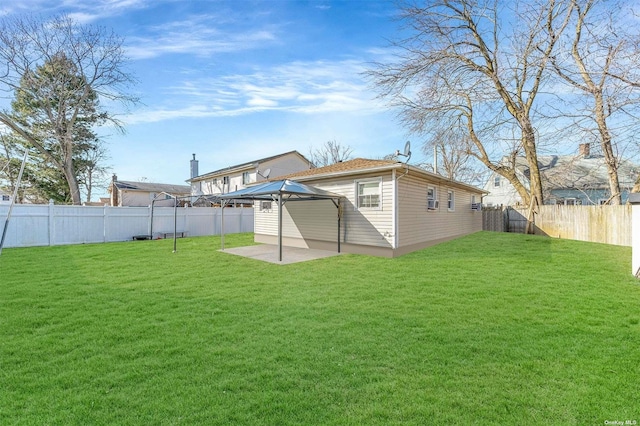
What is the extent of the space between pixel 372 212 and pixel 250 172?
661 inches

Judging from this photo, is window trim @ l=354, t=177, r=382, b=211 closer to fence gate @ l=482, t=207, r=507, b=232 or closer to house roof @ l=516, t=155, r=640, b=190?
fence gate @ l=482, t=207, r=507, b=232

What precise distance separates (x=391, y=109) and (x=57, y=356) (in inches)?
613

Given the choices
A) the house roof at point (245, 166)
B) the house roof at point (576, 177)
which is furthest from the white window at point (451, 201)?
the house roof at point (245, 166)

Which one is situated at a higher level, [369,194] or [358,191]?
[358,191]

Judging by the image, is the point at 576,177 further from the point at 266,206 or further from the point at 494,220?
the point at 266,206

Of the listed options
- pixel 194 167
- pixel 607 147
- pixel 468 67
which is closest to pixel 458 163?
pixel 468 67

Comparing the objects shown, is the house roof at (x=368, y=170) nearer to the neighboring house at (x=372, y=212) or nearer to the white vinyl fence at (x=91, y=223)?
the neighboring house at (x=372, y=212)

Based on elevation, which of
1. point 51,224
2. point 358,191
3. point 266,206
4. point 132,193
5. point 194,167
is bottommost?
point 51,224

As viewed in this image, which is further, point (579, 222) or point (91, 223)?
point (579, 222)

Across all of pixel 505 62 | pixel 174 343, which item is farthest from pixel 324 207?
pixel 505 62

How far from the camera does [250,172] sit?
80.1ft

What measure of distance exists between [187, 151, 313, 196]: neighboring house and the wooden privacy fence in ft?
50.7

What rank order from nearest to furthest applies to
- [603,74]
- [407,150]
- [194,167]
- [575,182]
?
1. [603,74]
2. [407,150]
3. [575,182]
4. [194,167]

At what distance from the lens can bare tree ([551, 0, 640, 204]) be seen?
780cm
